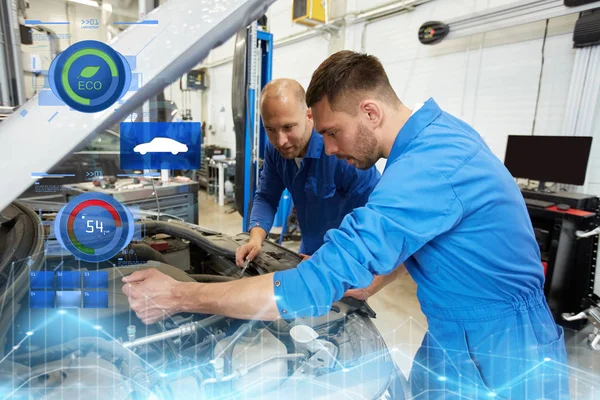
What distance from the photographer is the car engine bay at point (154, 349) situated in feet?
1.99

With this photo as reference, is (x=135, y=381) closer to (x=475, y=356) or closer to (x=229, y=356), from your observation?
(x=229, y=356)

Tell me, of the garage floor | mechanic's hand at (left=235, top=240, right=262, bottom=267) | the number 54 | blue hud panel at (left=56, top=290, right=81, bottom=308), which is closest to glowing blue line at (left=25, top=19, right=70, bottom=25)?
the number 54

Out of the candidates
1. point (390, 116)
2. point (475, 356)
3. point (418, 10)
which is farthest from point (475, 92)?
point (475, 356)

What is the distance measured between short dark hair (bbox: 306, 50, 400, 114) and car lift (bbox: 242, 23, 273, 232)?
1754 mm

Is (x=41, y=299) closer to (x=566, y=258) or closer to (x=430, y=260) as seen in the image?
(x=430, y=260)

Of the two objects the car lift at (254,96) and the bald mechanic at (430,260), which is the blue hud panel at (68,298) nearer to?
the bald mechanic at (430,260)

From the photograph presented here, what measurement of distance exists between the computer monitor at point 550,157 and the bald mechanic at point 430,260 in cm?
204

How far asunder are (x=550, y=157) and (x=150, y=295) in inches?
110

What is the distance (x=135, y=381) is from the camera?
0.63 metres

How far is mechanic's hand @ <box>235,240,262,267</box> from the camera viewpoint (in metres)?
1.31

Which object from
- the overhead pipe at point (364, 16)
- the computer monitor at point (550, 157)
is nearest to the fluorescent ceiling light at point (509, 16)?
the overhead pipe at point (364, 16)

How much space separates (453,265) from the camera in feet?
2.54

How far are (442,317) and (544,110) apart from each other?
2.71 metres

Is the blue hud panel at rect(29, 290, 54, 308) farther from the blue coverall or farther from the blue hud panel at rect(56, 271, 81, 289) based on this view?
the blue coverall
